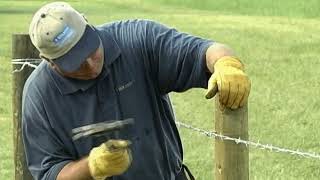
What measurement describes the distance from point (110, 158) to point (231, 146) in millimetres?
525

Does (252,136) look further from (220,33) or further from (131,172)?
(220,33)

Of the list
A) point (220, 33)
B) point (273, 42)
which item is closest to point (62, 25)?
point (273, 42)

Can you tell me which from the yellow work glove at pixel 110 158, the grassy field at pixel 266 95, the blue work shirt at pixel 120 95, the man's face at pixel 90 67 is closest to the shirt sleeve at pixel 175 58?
the blue work shirt at pixel 120 95

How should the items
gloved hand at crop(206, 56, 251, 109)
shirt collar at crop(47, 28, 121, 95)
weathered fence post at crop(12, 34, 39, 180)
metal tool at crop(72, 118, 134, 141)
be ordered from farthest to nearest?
weathered fence post at crop(12, 34, 39, 180) → shirt collar at crop(47, 28, 121, 95) → metal tool at crop(72, 118, 134, 141) → gloved hand at crop(206, 56, 251, 109)

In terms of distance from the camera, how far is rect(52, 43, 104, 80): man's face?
358 cm

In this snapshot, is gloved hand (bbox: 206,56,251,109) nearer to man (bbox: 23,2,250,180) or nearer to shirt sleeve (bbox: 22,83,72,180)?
man (bbox: 23,2,250,180)

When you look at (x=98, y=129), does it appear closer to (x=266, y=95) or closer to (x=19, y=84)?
(x=19, y=84)

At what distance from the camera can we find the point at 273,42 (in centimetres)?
1936

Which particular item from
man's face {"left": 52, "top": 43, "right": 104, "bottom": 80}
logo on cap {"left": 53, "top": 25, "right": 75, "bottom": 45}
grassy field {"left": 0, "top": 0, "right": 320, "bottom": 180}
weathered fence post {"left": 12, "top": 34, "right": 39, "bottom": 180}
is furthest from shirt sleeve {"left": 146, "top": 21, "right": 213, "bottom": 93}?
grassy field {"left": 0, "top": 0, "right": 320, "bottom": 180}

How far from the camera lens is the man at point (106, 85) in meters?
3.61

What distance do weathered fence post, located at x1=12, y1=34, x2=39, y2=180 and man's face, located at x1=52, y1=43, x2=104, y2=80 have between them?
5.27 feet

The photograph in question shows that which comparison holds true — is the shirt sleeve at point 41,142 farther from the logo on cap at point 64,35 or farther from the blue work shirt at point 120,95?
the logo on cap at point 64,35

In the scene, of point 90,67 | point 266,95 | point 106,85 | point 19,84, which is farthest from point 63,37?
point 266,95

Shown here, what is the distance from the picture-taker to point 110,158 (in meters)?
3.37
